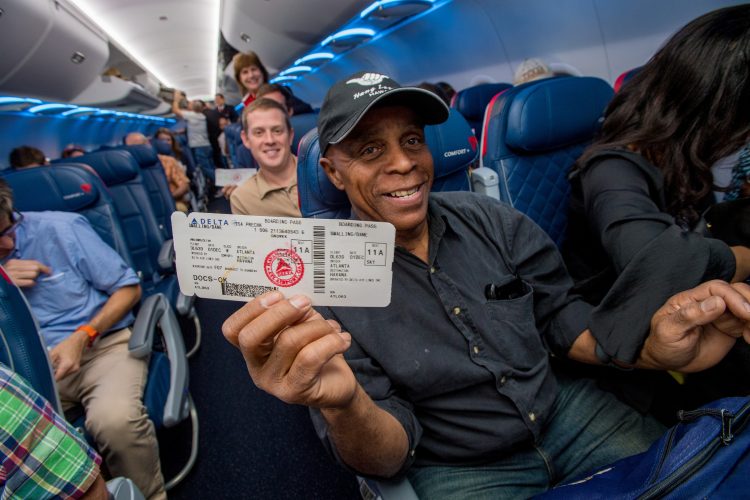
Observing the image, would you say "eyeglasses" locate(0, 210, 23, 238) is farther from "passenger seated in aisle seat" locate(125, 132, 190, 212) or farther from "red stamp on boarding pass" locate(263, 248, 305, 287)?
"passenger seated in aisle seat" locate(125, 132, 190, 212)

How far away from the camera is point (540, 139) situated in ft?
5.90

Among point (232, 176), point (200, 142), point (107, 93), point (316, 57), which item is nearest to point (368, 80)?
point (232, 176)

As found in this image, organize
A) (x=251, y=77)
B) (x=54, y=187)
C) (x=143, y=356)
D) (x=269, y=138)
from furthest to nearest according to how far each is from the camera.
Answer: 1. (x=251, y=77)
2. (x=269, y=138)
3. (x=54, y=187)
4. (x=143, y=356)

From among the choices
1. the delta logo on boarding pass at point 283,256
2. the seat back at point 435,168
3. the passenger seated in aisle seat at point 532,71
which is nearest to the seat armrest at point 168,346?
the seat back at point 435,168

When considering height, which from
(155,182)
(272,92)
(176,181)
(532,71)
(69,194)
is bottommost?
(176,181)

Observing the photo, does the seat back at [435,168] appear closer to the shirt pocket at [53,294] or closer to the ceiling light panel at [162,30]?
the shirt pocket at [53,294]

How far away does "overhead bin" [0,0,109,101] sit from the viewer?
3066 mm

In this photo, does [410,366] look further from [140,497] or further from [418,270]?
[140,497]

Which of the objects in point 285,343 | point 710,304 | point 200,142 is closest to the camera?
point 285,343

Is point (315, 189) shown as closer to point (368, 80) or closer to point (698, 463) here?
point (368, 80)

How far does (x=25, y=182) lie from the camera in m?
2.02

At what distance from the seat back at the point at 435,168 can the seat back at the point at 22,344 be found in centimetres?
90

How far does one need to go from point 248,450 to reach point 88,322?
1095mm

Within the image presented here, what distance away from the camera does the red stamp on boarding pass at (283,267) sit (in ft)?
2.12
